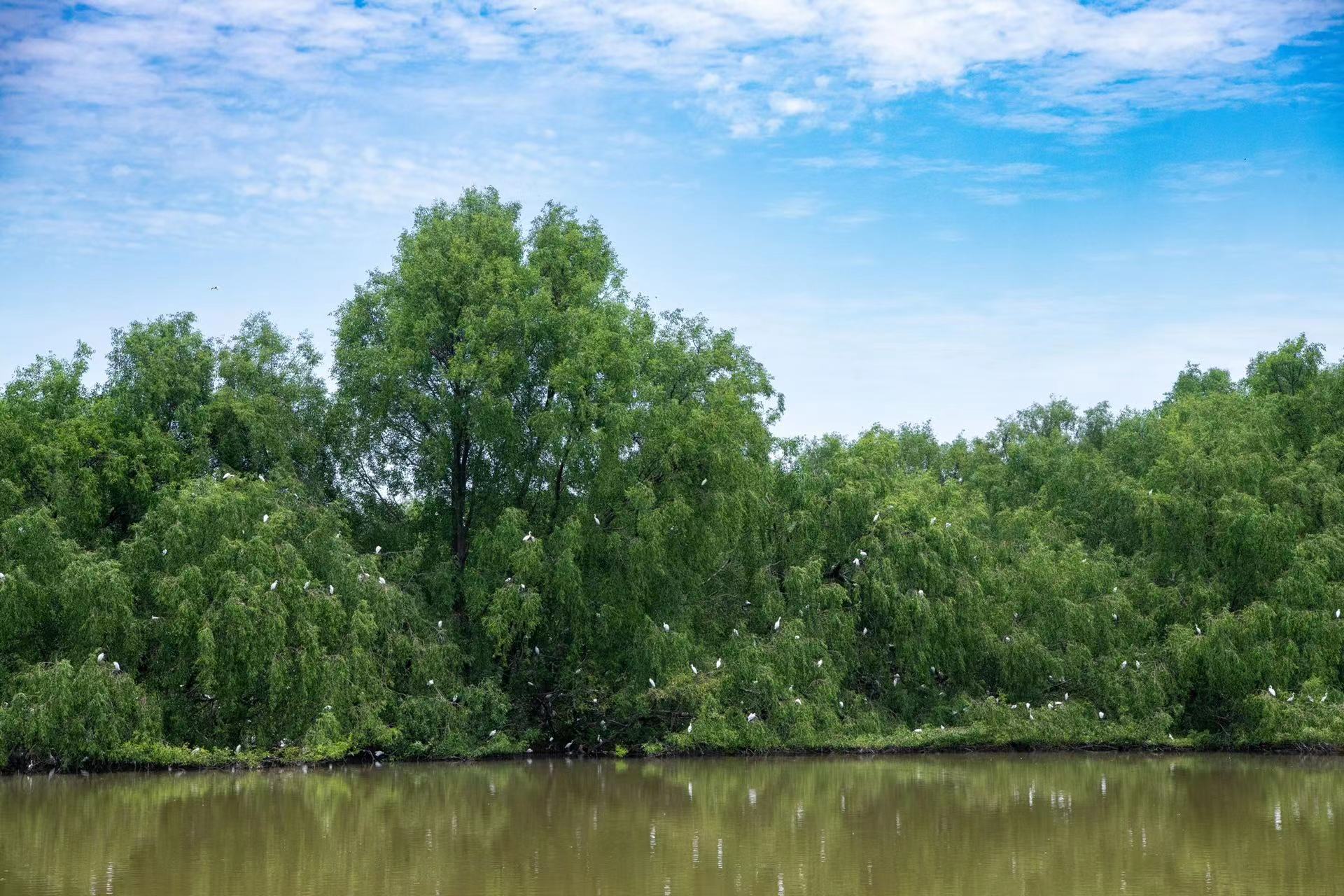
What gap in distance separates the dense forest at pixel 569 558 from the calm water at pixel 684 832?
2.42m

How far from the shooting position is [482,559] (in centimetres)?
2881

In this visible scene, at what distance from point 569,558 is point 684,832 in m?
11.5

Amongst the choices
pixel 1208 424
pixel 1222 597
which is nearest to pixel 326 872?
pixel 1222 597

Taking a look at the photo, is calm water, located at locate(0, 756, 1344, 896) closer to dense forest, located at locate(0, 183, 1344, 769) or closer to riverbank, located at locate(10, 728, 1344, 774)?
riverbank, located at locate(10, 728, 1344, 774)

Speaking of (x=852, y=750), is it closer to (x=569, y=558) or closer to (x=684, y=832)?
(x=569, y=558)

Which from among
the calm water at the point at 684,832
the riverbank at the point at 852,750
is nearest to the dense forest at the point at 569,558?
the riverbank at the point at 852,750

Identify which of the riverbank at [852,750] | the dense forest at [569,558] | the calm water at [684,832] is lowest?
the riverbank at [852,750]

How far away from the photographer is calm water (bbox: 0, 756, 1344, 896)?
529 inches

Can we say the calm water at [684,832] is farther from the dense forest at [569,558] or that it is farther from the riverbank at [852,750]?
the dense forest at [569,558]

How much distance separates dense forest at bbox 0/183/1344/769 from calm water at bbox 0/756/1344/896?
242cm

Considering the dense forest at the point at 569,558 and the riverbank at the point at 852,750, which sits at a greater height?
the dense forest at the point at 569,558

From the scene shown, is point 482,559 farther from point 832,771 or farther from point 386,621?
point 832,771

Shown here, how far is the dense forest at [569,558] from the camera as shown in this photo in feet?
83.6

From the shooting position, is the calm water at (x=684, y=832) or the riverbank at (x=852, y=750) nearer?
the calm water at (x=684, y=832)
